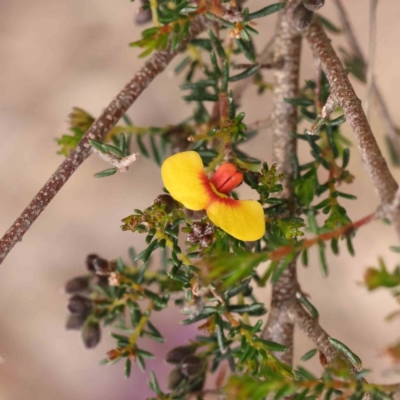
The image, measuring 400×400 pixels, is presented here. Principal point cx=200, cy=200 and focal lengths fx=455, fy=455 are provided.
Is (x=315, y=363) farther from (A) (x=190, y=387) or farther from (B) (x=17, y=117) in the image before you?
(B) (x=17, y=117)

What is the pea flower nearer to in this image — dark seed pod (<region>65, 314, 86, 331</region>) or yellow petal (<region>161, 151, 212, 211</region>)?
yellow petal (<region>161, 151, 212, 211</region>)

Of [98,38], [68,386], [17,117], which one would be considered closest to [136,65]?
[98,38]

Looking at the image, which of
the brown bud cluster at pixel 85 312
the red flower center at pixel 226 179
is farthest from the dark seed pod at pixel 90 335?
the red flower center at pixel 226 179

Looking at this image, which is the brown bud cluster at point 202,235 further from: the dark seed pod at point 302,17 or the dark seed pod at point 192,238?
the dark seed pod at point 302,17

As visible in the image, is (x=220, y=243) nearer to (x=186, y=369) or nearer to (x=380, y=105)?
(x=186, y=369)

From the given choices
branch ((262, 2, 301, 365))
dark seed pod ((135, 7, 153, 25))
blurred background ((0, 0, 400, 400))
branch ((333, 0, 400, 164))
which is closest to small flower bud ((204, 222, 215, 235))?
branch ((262, 2, 301, 365))

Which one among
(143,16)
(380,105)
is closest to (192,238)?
(143,16)
